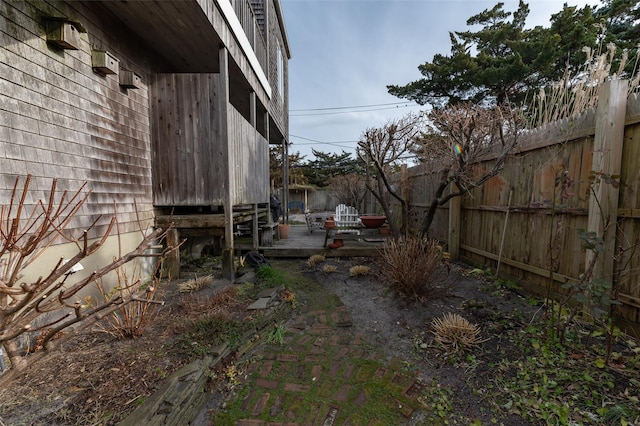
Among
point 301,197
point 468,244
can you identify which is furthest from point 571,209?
point 301,197

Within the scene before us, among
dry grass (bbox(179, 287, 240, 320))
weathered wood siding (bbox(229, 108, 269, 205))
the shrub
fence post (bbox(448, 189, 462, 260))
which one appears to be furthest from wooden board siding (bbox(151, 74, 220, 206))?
fence post (bbox(448, 189, 462, 260))

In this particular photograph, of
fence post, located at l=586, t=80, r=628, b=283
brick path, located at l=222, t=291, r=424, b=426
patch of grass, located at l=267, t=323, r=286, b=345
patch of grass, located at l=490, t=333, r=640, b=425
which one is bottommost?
brick path, located at l=222, t=291, r=424, b=426

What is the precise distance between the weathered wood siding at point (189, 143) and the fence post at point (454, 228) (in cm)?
389

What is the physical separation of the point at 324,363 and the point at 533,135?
3800 millimetres

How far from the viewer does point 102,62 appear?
3.11 metres

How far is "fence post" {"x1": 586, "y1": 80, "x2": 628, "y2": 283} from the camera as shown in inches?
98.8

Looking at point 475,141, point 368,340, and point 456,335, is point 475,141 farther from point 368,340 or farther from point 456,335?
point 368,340

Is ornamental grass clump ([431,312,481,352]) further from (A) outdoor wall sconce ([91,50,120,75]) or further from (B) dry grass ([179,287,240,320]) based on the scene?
(A) outdoor wall sconce ([91,50,120,75])

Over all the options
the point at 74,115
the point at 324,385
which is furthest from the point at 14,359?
the point at 74,115

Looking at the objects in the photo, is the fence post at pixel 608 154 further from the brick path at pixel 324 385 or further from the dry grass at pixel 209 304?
the dry grass at pixel 209 304

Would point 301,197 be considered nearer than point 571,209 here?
No

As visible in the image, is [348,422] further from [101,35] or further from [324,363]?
[101,35]

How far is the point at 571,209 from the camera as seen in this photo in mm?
2992

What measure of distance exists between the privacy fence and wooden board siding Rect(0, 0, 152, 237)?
4.66 m
